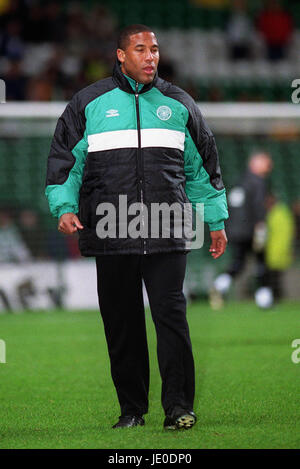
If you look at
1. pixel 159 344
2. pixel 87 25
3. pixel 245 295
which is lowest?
pixel 245 295

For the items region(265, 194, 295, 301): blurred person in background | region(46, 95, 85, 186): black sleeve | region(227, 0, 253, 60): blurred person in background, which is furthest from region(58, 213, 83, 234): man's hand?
region(227, 0, 253, 60): blurred person in background

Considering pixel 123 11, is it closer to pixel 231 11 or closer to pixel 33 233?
pixel 231 11

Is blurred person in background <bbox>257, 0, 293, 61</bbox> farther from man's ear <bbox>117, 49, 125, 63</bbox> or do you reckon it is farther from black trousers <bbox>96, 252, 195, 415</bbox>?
black trousers <bbox>96, 252, 195, 415</bbox>

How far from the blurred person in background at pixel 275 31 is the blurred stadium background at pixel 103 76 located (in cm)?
2

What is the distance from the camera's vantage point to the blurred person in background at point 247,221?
14.0m

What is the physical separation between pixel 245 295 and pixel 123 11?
8090 millimetres

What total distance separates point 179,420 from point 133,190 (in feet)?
4.03

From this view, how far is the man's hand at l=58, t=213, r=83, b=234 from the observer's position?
16.6 feet

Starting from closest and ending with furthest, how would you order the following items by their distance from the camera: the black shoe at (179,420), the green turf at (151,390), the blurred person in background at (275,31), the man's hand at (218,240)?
the green turf at (151,390)
the black shoe at (179,420)
the man's hand at (218,240)
the blurred person in background at (275,31)

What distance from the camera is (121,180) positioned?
16.6 ft

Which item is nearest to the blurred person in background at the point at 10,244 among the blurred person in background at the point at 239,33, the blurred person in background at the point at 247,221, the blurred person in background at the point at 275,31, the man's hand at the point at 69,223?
the blurred person in background at the point at 247,221

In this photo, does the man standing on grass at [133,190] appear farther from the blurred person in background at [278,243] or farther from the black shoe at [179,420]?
the blurred person in background at [278,243]

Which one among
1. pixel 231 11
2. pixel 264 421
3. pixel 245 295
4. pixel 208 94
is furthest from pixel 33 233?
pixel 264 421
